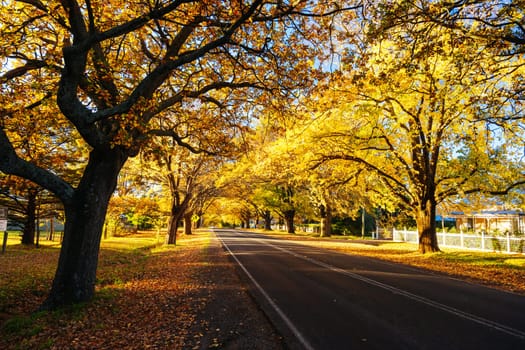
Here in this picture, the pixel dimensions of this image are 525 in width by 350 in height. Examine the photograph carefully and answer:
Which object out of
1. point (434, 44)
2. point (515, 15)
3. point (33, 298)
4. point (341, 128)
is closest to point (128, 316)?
point (33, 298)

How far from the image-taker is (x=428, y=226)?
2042cm

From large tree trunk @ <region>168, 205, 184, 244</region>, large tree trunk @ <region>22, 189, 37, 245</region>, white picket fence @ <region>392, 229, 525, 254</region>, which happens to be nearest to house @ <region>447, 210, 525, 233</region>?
white picket fence @ <region>392, 229, 525, 254</region>

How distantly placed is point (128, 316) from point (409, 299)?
6417 millimetres

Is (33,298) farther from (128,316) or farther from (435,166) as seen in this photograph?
(435,166)

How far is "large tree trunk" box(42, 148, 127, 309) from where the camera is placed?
24.2ft

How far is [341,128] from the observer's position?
63.8ft

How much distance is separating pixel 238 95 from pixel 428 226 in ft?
48.6

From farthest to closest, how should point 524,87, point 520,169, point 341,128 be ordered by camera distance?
point 341,128 < point 520,169 < point 524,87

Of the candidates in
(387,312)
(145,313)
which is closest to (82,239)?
Answer: (145,313)

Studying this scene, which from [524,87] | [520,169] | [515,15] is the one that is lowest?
[520,169]

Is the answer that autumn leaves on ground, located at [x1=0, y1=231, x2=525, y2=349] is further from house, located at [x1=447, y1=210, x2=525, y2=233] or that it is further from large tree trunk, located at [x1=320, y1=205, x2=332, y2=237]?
large tree trunk, located at [x1=320, y1=205, x2=332, y2=237]

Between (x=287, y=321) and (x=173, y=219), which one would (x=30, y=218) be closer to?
(x=173, y=219)

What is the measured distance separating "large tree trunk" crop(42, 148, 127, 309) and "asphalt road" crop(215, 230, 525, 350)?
4014 millimetres

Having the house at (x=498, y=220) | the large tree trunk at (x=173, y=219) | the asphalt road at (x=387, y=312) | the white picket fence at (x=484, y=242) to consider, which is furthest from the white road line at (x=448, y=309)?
the house at (x=498, y=220)
